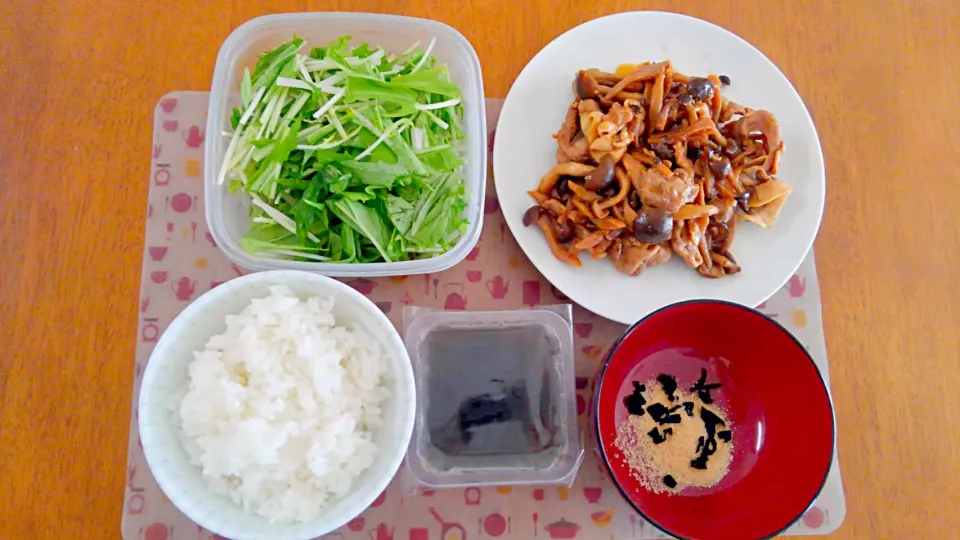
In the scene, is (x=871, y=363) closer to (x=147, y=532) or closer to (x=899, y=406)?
(x=899, y=406)

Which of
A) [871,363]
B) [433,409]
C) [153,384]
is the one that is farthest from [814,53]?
[153,384]

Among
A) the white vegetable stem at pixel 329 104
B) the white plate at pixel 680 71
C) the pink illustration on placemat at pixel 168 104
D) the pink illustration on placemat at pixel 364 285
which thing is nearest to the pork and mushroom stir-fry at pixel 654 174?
the white plate at pixel 680 71

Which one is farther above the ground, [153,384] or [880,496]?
[153,384]

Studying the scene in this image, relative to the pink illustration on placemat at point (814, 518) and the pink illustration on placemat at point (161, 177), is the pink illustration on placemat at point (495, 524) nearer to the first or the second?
the pink illustration on placemat at point (814, 518)

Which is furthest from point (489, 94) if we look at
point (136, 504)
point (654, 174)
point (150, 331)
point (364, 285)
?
point (136, 504)

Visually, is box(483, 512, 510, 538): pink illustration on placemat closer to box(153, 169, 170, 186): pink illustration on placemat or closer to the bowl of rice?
the bowl of rice

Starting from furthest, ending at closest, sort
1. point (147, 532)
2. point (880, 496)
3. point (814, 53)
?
point (814, 53) < point (880, 496) < point (147, 532)

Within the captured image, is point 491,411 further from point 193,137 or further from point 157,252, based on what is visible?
→ point 193,137
